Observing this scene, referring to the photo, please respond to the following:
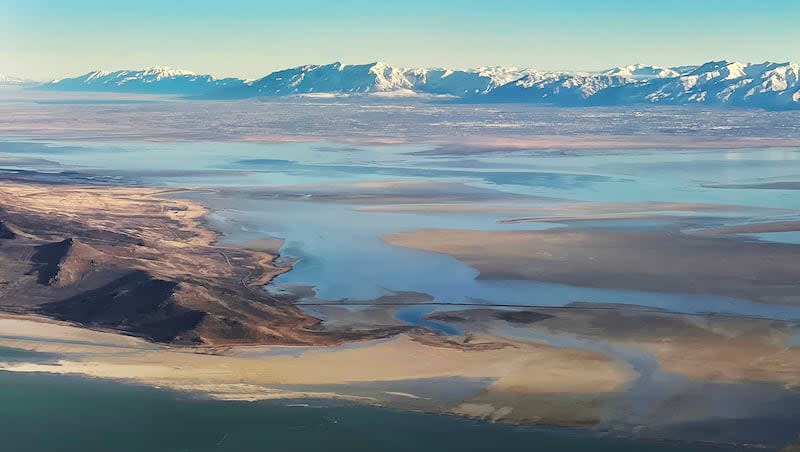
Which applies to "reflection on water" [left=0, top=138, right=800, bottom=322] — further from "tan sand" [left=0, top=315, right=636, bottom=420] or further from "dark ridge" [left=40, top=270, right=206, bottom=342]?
"dark ridge" [left=40, top=270, right=206, bottom=342]

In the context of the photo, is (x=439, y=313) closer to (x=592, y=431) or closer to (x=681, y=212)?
(x=592, y=431)

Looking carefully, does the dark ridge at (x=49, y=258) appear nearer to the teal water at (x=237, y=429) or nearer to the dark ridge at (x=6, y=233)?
the dark ridge at (x=6, y=233)

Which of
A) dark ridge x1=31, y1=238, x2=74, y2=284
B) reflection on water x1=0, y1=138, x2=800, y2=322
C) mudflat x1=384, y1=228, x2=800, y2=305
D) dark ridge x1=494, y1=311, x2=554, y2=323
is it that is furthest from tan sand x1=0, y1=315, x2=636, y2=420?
mudflat x1=384, y1=228, x2=800, y2=305

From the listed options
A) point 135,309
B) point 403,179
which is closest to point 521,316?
point 135,309

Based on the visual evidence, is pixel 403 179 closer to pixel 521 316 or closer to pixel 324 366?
pixel 521 316

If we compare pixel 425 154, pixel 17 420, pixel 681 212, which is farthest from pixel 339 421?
pixel 425 154

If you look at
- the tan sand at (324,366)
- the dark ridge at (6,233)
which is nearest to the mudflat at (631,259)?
the tan sand at (324,366)

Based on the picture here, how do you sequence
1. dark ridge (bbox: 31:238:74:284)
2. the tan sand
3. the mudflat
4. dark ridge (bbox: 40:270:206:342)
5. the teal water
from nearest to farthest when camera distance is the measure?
the teal water, the tan sand, dark ridge (bbox: 40:270:206:342), the mudflat, dark ridge (bbox: 31:238:74:284)
